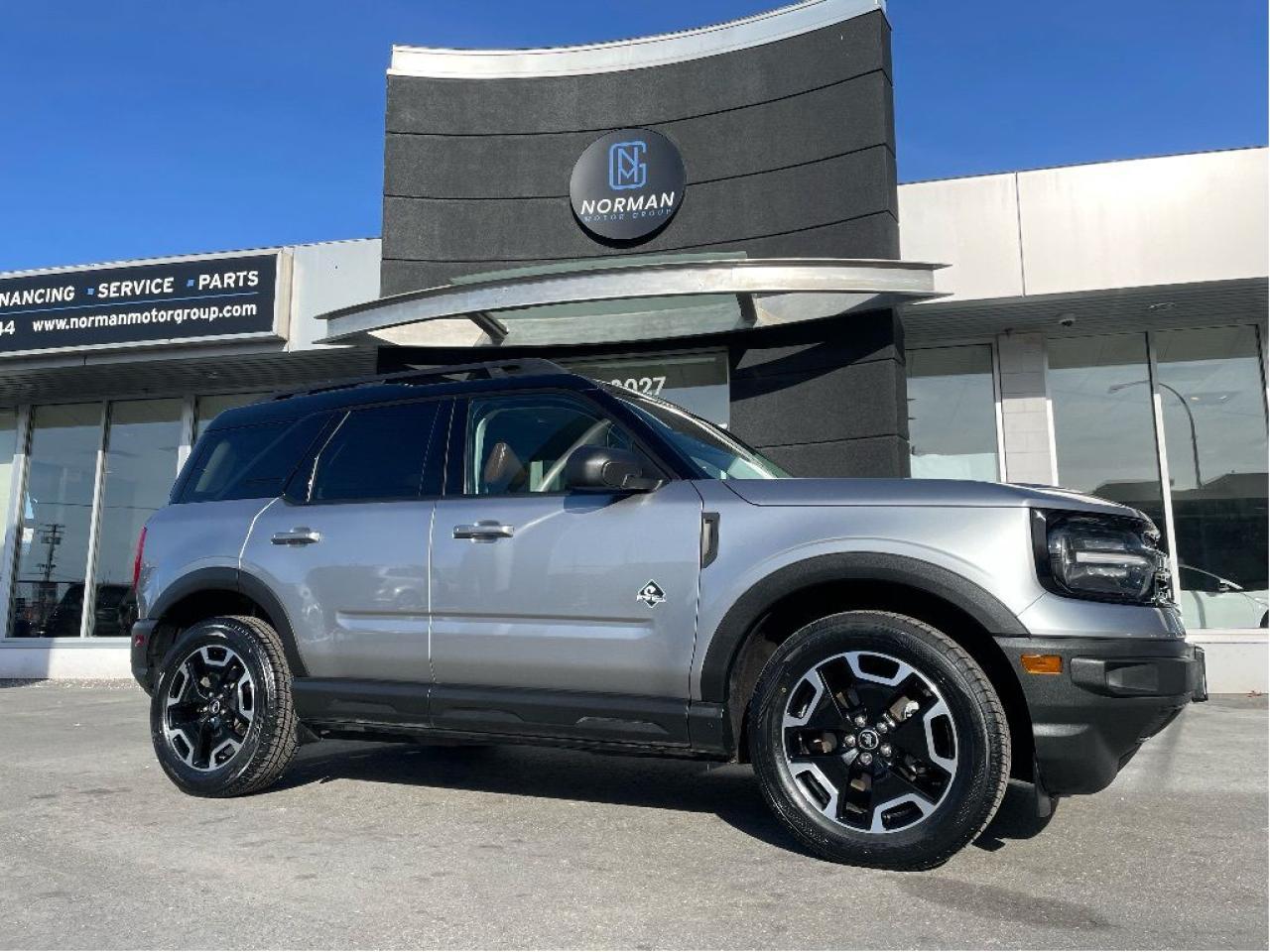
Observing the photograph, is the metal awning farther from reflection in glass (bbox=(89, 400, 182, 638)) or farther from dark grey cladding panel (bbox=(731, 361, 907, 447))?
reflection in glass (bbox=(89, 400, 182, 638))

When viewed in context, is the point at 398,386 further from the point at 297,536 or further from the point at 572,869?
the point at 572,869

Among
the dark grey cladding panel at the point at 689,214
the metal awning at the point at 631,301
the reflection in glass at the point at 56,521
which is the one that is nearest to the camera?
the metal awning at the point at 631,301

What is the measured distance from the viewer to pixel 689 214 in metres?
10.2

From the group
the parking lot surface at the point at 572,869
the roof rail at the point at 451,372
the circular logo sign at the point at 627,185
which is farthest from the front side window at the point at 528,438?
the circular logo sign at the point at 627,185

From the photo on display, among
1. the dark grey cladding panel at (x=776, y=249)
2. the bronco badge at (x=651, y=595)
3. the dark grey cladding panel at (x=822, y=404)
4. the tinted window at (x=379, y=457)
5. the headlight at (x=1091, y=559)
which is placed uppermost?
the dark grey cladding panel at (x=776, y=249)

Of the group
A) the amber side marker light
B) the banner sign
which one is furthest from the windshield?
the banner sign

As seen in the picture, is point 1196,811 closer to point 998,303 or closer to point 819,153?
point 998,303

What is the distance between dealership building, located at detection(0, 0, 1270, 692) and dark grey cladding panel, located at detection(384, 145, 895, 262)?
28mm

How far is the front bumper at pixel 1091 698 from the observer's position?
118 inches

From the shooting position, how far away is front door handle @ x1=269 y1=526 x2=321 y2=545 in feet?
14.2

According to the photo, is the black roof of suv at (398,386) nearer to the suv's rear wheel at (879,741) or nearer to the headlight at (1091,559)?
the suv's rear wheel at (879,741)

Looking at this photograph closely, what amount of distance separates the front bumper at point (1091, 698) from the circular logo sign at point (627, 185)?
7.92 meters

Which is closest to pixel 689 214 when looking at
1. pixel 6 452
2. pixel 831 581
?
pixel 831 581

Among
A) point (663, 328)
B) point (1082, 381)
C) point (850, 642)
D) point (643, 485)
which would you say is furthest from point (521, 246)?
point (850, 642)
